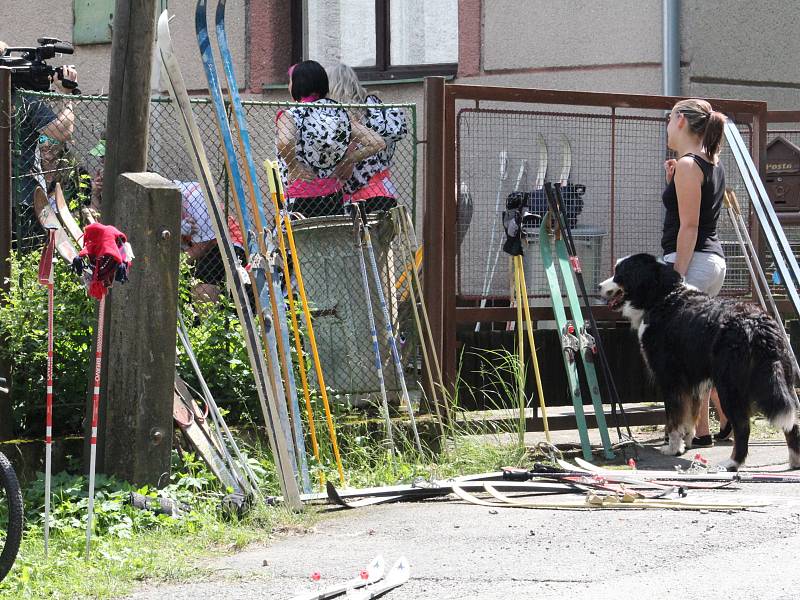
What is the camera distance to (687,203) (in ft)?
24.1

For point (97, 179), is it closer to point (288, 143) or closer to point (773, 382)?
point (288, 143)

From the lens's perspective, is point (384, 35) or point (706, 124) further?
point (384, 35)

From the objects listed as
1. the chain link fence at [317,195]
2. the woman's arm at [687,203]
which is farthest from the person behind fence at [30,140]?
the woman's arm at [687,203]

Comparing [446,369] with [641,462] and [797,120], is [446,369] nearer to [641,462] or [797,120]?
[641,462]

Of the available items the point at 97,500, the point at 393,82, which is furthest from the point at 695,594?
the point at 393,82

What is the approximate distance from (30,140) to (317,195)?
1.81 m

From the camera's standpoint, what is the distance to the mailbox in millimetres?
9359

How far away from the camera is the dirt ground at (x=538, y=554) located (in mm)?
4473

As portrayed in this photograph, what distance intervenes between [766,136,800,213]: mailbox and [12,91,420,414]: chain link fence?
3.00 meters

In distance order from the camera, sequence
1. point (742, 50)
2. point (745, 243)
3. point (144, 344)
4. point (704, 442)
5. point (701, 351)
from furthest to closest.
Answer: point (742, 50), point (745, 243), point (704, 442), point (701, 351), point (144, 344)

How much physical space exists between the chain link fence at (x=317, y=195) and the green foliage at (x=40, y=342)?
13.0 inches

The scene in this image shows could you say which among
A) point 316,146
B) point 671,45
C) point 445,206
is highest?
point 671,45

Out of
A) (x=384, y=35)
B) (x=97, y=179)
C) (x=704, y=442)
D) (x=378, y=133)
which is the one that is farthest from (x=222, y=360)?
(x=384, y=35)

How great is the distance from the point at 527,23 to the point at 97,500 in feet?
23.5
